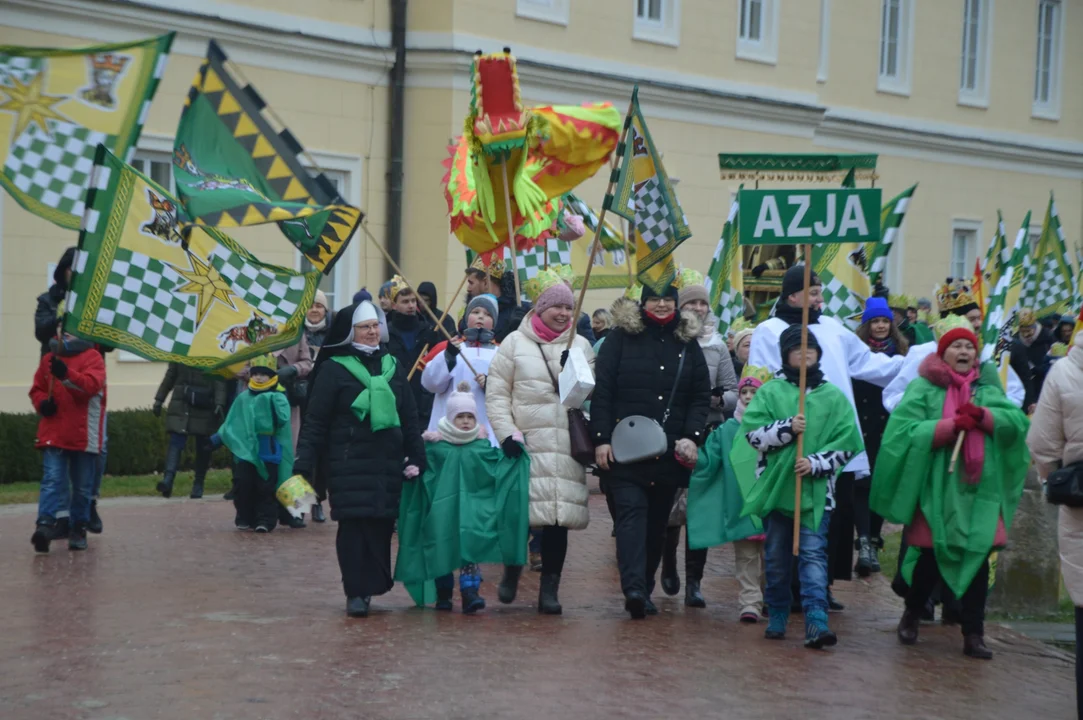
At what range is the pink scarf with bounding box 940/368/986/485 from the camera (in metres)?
8.95

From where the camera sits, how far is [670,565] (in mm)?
10961

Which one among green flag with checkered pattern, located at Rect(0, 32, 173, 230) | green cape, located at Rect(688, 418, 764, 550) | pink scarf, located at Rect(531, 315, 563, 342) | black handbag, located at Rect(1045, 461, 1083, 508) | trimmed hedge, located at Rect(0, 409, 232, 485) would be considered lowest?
trimmed hedge, located at Rect(0, 409, 232, 485)

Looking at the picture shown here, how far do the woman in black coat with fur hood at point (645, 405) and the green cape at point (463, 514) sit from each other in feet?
1.77

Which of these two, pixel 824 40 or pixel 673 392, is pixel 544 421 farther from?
pixel 824 40

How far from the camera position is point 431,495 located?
10.1m

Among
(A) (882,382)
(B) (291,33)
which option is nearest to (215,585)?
(A) (882,382)

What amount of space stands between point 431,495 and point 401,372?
29.1 inches

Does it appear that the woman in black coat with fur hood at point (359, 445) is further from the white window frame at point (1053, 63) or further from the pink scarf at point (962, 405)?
the white window frame at point (1053, 63)

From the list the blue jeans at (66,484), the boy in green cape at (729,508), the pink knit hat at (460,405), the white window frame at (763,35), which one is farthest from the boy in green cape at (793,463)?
the white window frame at (763,35)

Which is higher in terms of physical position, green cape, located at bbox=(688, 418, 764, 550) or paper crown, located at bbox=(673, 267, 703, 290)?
paper crown, located at bbox=(673, 267, 703, 290)

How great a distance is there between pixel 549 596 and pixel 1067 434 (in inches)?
141

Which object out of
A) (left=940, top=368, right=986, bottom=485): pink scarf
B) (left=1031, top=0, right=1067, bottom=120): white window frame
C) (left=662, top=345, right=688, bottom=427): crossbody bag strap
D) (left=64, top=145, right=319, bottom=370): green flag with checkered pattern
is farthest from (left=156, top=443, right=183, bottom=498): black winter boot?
(left=1031, top=0, right=1067, bottom=120): white window frame

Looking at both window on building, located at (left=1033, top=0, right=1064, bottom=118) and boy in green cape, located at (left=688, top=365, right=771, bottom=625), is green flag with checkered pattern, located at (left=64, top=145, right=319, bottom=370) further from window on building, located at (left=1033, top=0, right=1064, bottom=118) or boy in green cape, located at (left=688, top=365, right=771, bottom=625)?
window on building, located at (left=1033, top=0, right=1064, bottom=118)

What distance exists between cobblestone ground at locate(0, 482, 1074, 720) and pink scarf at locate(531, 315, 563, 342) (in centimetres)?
158
